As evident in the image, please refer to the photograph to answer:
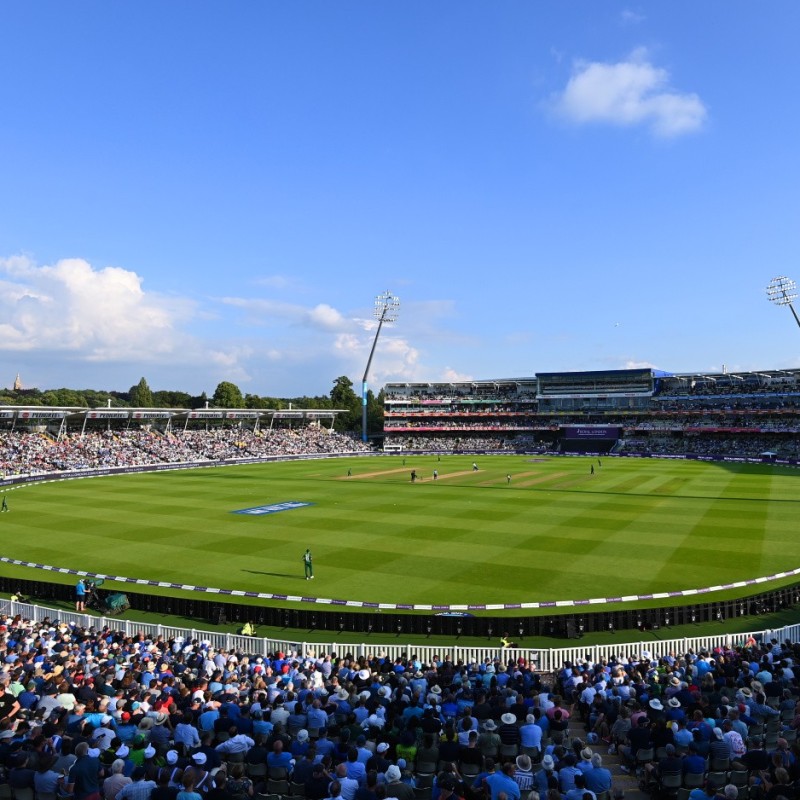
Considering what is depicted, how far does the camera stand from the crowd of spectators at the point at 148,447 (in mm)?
68938

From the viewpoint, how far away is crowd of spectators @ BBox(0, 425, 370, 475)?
68.9 metres

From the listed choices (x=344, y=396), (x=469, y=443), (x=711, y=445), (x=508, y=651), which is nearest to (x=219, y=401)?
(x=344, y=396)

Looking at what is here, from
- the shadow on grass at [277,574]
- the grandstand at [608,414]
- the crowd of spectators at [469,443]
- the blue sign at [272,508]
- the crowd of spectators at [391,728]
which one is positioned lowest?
the blue sign at [272,508]

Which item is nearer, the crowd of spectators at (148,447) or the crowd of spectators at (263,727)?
the crowd of spectators at (263,727)

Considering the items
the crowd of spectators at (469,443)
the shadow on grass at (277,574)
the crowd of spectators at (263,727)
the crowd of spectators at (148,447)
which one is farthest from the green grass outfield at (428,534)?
the crowd of spectators at (469,443)

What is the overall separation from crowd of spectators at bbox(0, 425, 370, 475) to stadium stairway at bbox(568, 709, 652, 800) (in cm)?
6622

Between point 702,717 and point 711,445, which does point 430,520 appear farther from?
point 711,445

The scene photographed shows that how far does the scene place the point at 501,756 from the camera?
9.10 meters

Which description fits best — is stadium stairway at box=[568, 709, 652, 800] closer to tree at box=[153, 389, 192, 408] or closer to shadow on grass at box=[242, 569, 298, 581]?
shadow on grass at box=[242, 569, 298, 581]

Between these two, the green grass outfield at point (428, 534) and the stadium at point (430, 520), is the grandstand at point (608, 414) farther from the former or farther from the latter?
the green grass outfield at point (428, 534)

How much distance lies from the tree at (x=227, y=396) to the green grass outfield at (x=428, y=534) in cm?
9019

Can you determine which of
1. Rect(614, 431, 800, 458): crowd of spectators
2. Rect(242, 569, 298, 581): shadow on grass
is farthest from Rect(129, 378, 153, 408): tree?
Rect(242, 569, 298, 581): shadow on grass

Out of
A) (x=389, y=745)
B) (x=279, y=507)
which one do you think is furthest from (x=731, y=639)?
(x=279, y=507)

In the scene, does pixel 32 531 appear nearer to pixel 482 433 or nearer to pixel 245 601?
pixel 245 601
